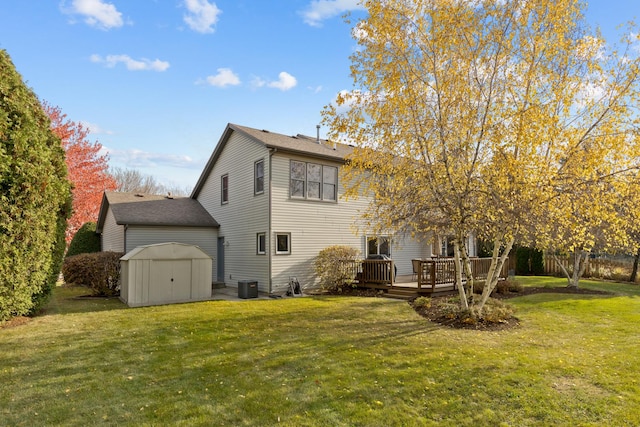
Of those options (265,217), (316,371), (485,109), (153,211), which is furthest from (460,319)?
(153,211)

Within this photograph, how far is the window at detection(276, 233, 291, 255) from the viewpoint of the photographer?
13367 millimetres

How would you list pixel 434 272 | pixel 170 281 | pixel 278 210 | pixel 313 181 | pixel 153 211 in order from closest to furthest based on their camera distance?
pixel 170 281, pixel 434 272, pixel 278 210, pixel 313 181, pixel 153 211

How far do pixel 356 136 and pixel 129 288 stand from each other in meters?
7.79

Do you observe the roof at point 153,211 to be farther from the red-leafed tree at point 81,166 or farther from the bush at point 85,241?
the red-leafed tree at point 81,166

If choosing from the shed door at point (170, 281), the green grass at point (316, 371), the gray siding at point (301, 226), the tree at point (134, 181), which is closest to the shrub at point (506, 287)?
the green grass at point (316, 371)

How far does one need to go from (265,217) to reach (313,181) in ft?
8.17

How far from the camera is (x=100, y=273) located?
39.8 ft

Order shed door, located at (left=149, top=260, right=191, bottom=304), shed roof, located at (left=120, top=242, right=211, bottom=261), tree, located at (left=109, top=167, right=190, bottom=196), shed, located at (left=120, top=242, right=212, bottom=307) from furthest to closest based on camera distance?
tree, located at (left=109, top=167, right=190, bottom=196), shed door, located at (left=149, top=260, right=191, bottom=304), shed roof, located at (left=120, top=242, right=211, bottom=261), shed, located at (left=120, top=242, right=212, bottom=307)

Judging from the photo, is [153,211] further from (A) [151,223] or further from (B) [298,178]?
(B) [298,178]

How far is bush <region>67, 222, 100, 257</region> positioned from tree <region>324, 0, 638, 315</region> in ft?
51.8

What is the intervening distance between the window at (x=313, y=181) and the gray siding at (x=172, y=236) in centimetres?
516

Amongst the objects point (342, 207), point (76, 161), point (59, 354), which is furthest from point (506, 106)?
point (76, 161)

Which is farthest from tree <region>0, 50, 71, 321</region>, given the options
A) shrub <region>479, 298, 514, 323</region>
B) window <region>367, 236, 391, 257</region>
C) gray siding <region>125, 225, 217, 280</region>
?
window <region>367, 236, 391, 257</region>

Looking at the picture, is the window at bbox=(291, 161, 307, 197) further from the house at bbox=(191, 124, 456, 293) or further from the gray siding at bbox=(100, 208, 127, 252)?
the gray siding at bbox=(100, 208, 127, 252)
